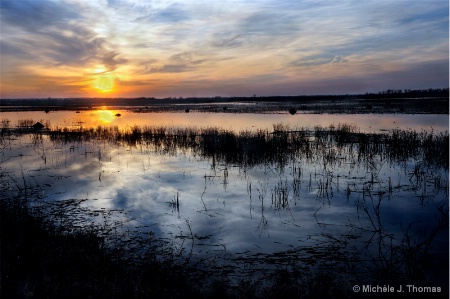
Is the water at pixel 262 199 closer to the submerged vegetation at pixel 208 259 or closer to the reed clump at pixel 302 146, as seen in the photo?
the submerged vegetation at pixel 208 259

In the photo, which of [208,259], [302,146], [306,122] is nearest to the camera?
[208,259]

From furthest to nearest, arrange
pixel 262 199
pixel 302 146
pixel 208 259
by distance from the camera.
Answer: pixel 302 146 → pixel 262 199 → pixel 208 259

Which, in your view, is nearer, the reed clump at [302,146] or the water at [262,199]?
the water at [262,199]

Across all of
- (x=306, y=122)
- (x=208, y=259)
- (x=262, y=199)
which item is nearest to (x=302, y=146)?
(x=262, y=199)

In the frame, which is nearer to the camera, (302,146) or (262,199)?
(262,199)

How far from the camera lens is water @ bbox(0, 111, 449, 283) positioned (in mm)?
7594

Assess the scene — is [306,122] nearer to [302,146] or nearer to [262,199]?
[302,146]

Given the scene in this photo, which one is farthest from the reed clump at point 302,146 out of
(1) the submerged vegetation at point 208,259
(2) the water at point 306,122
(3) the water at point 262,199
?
(2) the water at point 306,122

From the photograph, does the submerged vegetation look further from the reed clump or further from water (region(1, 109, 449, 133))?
water (region(1, 109, 449, 133))

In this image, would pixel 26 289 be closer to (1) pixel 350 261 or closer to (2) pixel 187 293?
(2) pixel 187 293

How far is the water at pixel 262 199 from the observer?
24.9ft

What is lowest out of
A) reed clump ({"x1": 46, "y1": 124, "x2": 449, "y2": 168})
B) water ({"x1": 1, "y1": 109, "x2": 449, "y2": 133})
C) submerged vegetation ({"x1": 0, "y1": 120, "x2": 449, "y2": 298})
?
submerged vegetation ({"x1": 0, "y1": 120, "x2": 449, "y2": 298})

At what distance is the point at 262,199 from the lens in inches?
433

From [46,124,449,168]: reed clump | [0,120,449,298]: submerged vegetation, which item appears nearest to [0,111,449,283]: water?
[0,120,449,298]: submerged vegetation
